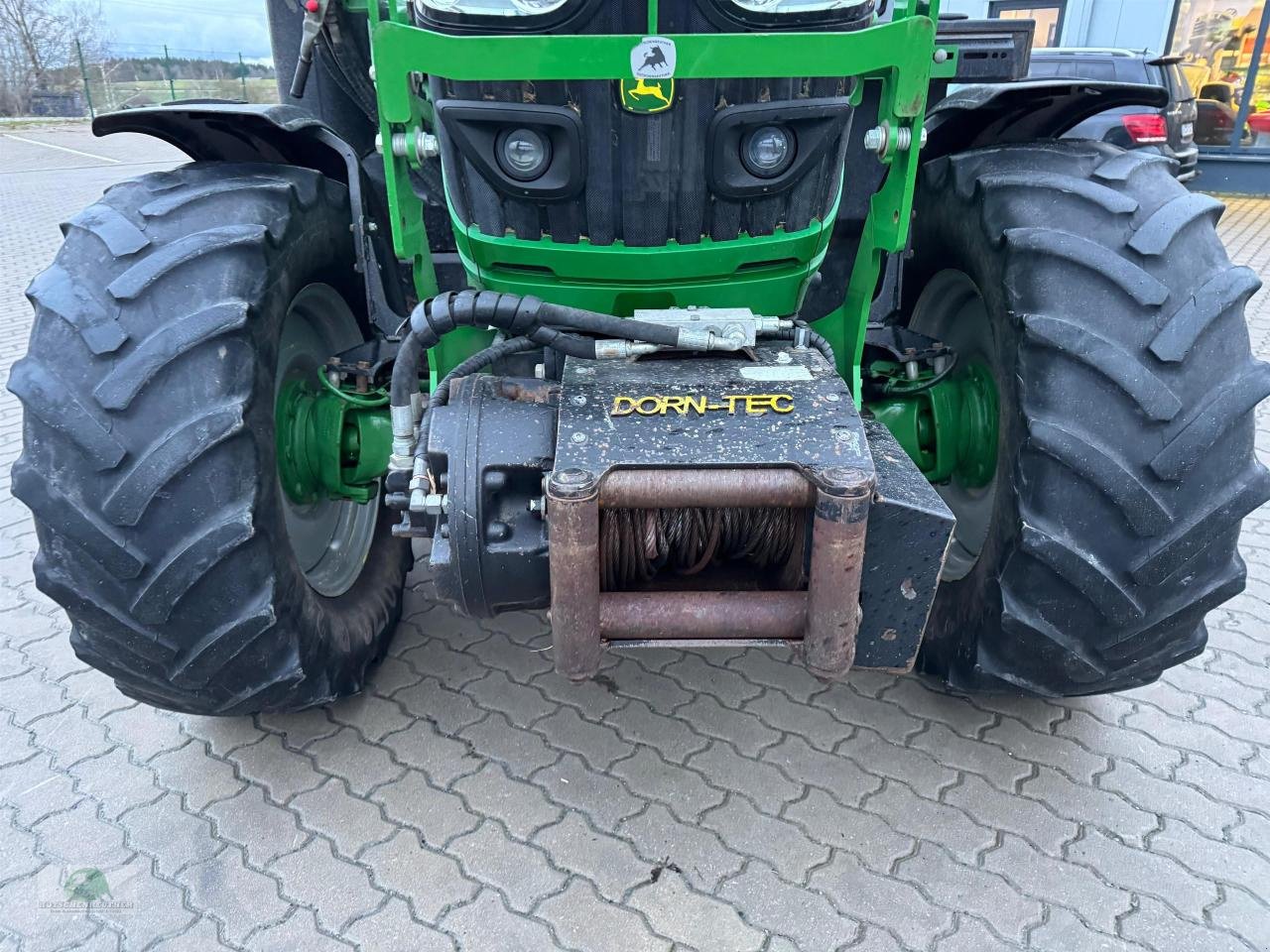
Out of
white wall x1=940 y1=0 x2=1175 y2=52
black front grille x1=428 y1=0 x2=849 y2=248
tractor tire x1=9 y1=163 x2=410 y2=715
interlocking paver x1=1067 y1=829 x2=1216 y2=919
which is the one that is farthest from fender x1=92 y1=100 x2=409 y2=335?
white wall x1=940 y1=0 x2=1175 y2=52

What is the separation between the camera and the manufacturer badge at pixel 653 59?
1.87 meters

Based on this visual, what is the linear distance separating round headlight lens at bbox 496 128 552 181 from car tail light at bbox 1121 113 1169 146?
8573 mm

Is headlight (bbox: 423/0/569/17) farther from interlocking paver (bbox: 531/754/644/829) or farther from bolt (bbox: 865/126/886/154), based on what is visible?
interlocking paver (bbox: 531/754/644/829)

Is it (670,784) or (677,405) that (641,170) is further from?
(670,784)

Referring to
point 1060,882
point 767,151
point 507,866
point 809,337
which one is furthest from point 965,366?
point 507,866

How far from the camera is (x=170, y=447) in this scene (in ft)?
6.69

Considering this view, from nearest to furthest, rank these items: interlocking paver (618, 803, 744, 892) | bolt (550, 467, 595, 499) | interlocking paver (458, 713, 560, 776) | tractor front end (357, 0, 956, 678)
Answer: bolt (550, 467, 595, 499) < tractor front end (357, 0, 956, 678) < interlocking paver (618, 803, 744, 892) < interlocking paver (458, 713, 560, 776)

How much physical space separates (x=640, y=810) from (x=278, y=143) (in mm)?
2079

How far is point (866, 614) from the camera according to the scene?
6.47ft

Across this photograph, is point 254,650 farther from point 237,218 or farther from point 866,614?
point 866,614

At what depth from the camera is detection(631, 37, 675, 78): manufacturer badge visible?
187 centimetres

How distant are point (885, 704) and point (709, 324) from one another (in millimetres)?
1385

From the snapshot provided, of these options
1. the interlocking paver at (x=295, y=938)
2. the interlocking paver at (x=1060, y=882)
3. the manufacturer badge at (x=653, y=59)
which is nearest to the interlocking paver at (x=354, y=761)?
the interlocking paver at (x=295, y=938)

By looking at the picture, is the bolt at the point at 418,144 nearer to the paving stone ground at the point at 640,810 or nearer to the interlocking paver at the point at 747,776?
the paving stone ground at the point at 640,810
